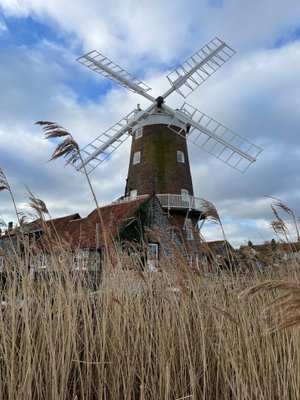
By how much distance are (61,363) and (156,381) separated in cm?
53

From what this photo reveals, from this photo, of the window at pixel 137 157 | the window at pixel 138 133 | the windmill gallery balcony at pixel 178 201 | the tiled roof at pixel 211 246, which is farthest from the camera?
the window at pixel 138 133

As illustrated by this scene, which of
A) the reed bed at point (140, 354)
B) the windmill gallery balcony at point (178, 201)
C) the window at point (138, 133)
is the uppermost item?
the window at point (138, 133)

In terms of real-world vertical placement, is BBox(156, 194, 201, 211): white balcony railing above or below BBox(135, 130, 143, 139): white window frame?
below

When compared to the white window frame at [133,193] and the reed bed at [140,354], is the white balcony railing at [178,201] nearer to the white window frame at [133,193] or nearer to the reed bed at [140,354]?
the white window frame at [133,193]

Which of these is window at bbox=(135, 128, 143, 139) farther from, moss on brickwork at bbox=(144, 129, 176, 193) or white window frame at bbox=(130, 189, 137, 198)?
white window frame at bbox=(130, 189, 137, 198)

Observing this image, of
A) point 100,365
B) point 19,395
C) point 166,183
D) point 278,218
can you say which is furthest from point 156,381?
point 166,183

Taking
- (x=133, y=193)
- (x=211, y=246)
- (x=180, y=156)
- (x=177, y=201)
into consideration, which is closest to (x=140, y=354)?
(x=211, y=246)

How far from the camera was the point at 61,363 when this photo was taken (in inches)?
80.0

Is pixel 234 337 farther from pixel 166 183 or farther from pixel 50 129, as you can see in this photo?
pixel 166 183

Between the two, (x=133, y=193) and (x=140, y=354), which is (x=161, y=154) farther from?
(x=140, y=354)

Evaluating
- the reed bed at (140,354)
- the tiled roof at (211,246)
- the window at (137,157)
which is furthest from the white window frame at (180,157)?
the reed bed at (140,354)

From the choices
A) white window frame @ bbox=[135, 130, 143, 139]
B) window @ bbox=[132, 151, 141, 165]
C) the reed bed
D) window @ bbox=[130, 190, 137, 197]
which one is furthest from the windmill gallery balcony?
the reed bed

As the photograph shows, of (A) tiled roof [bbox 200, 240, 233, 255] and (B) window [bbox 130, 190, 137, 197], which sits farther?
(B) window [bbox 130, 190, 137, 197]

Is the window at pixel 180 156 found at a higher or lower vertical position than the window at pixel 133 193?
higher
